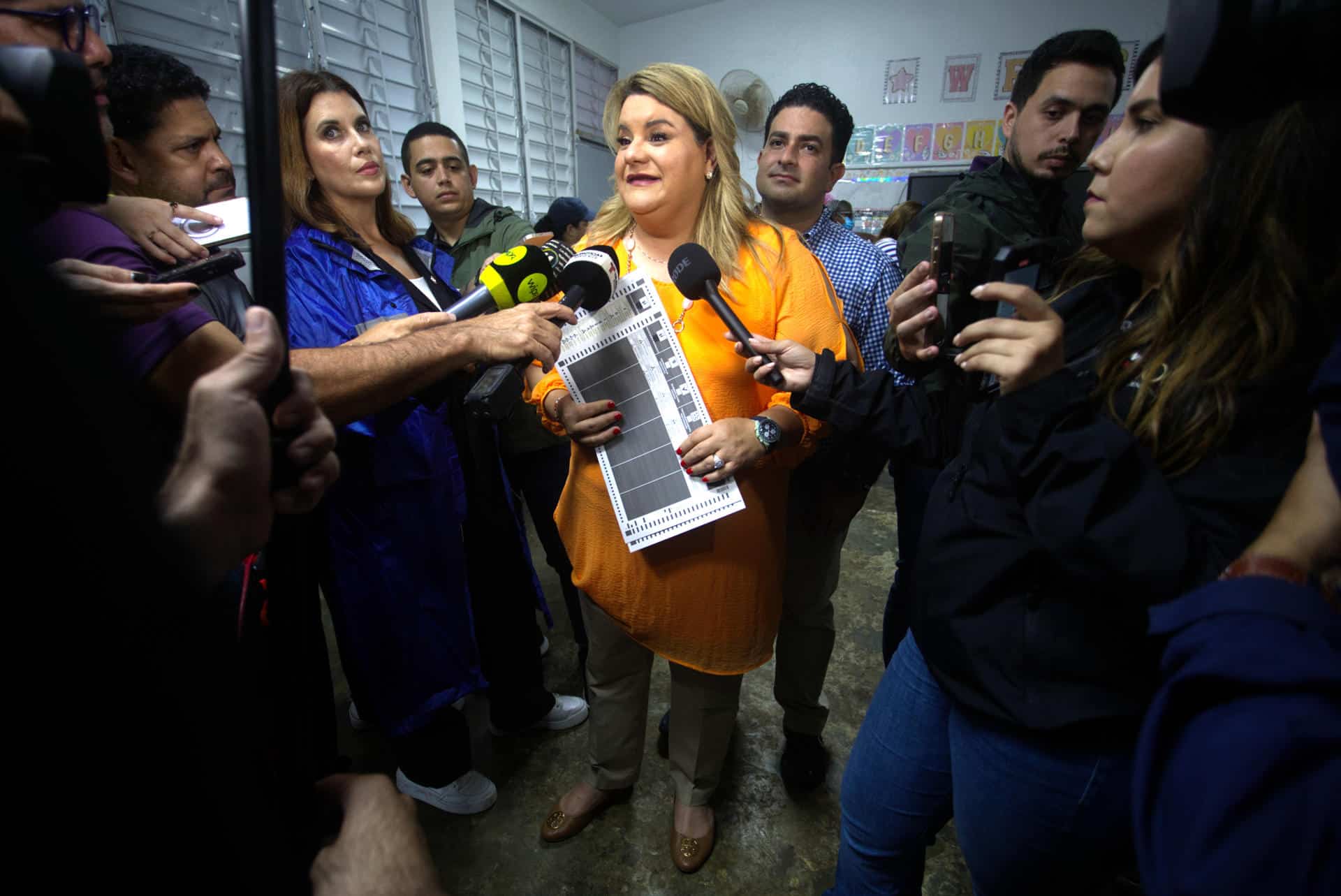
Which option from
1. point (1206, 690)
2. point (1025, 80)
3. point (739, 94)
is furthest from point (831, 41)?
point (1206, 690)

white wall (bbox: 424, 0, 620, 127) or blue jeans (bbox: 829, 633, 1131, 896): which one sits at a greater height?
white wall (bbox: 424, 0, 620, 127)

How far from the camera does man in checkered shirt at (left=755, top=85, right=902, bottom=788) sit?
1.55 m

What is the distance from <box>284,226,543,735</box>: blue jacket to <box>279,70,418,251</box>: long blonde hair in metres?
0.05

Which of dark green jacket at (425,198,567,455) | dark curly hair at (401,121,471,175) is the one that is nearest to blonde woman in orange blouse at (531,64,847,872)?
dark green jacket at (425,198,567,455)

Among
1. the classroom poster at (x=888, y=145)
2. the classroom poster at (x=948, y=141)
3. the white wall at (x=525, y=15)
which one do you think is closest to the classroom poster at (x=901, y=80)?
the classroom poster at (x=888, y=145)

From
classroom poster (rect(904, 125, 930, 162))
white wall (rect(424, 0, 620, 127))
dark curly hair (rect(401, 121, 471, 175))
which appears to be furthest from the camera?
classroom poster (rect(904, 125, 930, 162))

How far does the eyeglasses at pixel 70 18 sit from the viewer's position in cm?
72

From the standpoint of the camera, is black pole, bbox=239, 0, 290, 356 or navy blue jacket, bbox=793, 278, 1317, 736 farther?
navy blue jacket, bbox=793, 278, 1317, 736

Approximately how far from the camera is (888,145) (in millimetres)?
5352

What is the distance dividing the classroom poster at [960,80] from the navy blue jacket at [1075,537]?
17.7ft

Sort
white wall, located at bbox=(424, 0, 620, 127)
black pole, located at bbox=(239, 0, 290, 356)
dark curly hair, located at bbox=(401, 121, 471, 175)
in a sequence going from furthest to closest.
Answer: white wall, located at bbox=(424, 0, 620, 127) → dark curly hair, located at bbox=(401, 121, 471, 175) → black pole, located at bbox=(239, 0, 290, 356)

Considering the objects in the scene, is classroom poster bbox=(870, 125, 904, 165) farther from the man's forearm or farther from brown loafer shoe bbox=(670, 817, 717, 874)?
brown loafer shoe bbox=(670, 817, 717, 874)

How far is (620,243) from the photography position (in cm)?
136

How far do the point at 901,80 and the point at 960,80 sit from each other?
499 mm
